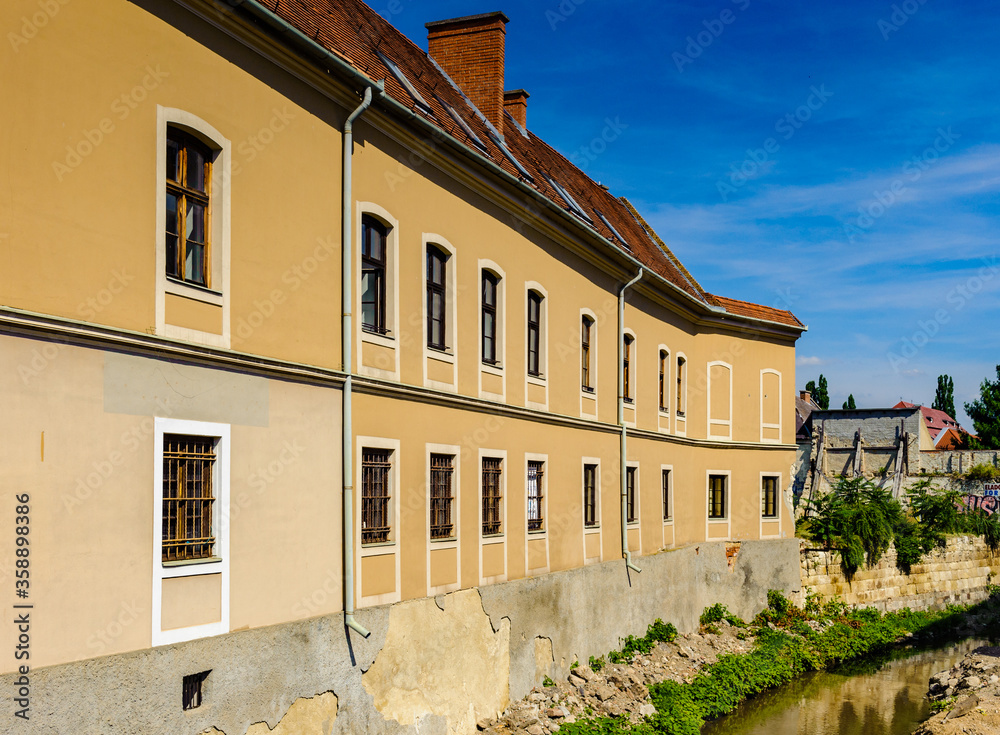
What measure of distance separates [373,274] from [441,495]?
346 cm

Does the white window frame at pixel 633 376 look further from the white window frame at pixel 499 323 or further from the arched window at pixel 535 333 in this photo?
the white window frame at pixel 499 323

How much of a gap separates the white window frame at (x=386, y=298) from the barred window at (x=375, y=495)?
1.07 m

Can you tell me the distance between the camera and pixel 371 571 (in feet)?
41.2

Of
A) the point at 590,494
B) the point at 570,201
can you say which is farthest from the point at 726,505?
the point at 570,201

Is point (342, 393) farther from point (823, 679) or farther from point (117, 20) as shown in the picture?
point (823, 679)

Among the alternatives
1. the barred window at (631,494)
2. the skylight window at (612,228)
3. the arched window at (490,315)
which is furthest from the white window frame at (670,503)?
the arched window at (490,315)

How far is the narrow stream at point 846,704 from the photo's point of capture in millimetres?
19281

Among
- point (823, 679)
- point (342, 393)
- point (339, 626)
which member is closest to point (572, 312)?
point (342, 393)

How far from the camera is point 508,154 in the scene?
1925 cm

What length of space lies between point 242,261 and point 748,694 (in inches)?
629

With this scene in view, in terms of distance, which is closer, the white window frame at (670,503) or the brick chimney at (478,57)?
the brick chimney at (478,57)

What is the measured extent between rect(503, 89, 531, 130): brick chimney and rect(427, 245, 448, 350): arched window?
11.3 metres

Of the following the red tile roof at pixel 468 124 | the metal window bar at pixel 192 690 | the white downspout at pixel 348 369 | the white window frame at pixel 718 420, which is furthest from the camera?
the white window frame at pixel 718 420
